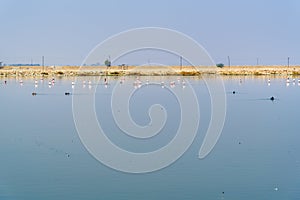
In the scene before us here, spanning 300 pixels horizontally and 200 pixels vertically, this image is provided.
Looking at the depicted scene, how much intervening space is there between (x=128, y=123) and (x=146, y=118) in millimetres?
680

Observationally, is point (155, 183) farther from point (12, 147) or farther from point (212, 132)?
point (212, 132)

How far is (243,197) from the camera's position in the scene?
28.2 feet

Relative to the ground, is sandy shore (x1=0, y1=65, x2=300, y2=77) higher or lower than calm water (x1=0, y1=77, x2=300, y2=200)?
higher

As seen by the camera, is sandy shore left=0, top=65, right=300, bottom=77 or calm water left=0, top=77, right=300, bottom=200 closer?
calm water left=0, top=77, right=300, bottom=200

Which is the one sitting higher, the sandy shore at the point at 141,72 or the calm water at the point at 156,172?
the sandy shore at the point at 141,72

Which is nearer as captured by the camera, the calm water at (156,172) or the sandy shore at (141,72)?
the calm water at (156,172)

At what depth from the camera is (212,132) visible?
1522 centimetres

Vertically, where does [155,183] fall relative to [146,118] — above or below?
below

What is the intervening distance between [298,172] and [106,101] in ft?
47.0

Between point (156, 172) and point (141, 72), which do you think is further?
point (141, 72)

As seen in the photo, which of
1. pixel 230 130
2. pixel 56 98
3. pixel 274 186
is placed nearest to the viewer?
pixel 274 186

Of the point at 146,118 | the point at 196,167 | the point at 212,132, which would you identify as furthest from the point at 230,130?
the point at 196,167

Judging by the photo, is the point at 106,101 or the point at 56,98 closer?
the point at 106,101

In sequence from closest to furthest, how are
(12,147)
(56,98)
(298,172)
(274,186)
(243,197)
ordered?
1. (243,197)
2. (274,186)
3. (298,172)
4. (12,147)
5. (56,98)
